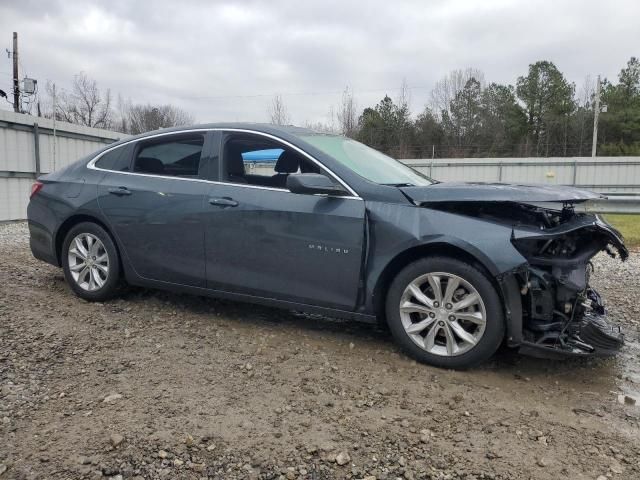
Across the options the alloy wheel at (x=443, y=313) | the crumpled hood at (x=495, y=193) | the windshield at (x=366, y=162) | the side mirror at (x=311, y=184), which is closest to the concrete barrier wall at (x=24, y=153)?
the windshield at (x=366, y=162)

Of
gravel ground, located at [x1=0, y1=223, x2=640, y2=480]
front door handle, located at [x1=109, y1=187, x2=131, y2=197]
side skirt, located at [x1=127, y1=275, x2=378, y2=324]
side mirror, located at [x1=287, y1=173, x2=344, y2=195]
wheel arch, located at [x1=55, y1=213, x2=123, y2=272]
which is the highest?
side mirror, located at [x1=287, y1=173, x2=344, y2=195]

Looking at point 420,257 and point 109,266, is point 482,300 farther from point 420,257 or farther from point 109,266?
point 109,266

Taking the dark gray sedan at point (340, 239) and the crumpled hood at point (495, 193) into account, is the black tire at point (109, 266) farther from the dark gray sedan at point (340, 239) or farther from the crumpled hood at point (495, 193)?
the crumpled hood at point (495, 193)

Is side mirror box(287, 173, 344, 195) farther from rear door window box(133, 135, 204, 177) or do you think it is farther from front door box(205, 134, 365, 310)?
rear door window box(133, 135, 204, 177)

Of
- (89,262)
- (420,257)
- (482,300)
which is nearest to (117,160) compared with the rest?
A: (89,262)

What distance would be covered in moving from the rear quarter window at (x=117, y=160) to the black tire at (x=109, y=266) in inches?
21.8

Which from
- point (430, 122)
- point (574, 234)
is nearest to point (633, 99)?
point (430, 122)

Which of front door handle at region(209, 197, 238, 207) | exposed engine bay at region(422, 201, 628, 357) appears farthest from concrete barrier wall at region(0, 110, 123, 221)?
exposed engine bay at region(422, 201, 628, 357)

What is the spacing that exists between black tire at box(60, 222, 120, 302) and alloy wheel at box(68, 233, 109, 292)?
2 centimetres

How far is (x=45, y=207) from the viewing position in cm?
493

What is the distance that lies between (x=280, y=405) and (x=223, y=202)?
5.76 feet

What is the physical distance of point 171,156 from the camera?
14.6 feet

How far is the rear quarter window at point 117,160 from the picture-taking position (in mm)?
4668

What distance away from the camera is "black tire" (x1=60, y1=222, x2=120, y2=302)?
15.0 ft
